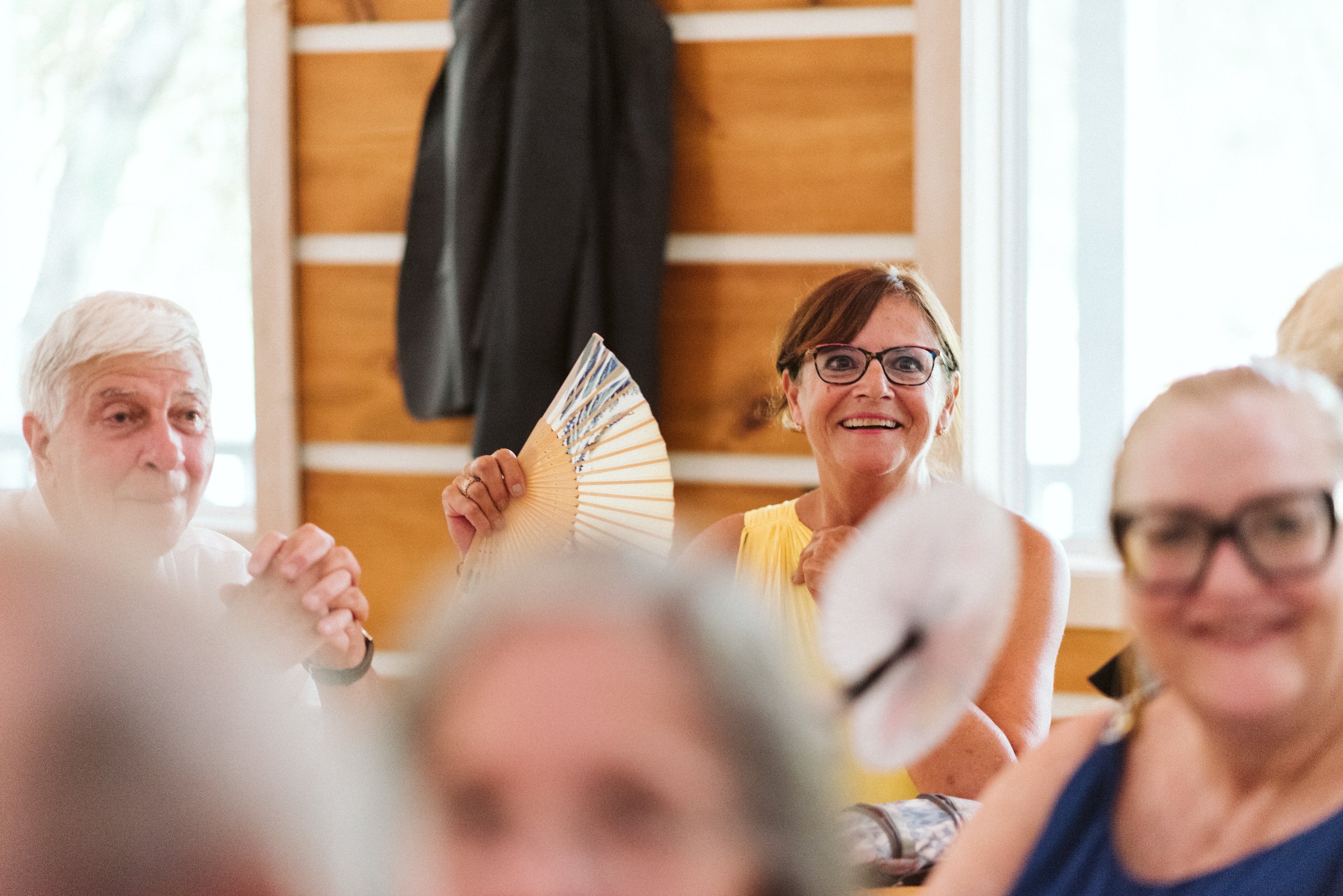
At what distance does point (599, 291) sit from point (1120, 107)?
108 cm

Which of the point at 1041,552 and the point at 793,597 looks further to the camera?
the point at 1041,552

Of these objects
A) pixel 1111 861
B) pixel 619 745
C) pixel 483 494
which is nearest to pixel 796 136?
→ pixel 483 494

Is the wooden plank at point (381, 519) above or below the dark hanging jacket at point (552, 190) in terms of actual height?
below

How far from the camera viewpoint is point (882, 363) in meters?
1.53

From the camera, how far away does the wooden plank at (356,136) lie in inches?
97.0

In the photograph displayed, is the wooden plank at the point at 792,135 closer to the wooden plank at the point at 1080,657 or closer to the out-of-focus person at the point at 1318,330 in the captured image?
the wooden plank at the point at 1080,657

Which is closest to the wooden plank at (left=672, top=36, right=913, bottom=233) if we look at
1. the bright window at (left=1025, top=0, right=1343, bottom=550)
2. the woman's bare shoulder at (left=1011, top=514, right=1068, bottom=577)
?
the bright window at (left=1025, top=0, right=1343, bottom=550)

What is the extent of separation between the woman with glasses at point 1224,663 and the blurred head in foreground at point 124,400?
2.99ft

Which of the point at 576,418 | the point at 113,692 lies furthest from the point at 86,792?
the point at 576,418

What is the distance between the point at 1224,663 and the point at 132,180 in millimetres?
2985

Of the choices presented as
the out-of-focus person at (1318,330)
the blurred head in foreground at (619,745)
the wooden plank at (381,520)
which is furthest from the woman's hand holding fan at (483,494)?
the wooden plank at (381,520)

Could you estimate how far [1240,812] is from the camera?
0.63 m

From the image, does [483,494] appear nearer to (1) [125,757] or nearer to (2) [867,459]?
(2) [867,459]

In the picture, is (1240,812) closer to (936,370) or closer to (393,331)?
(936,370)
